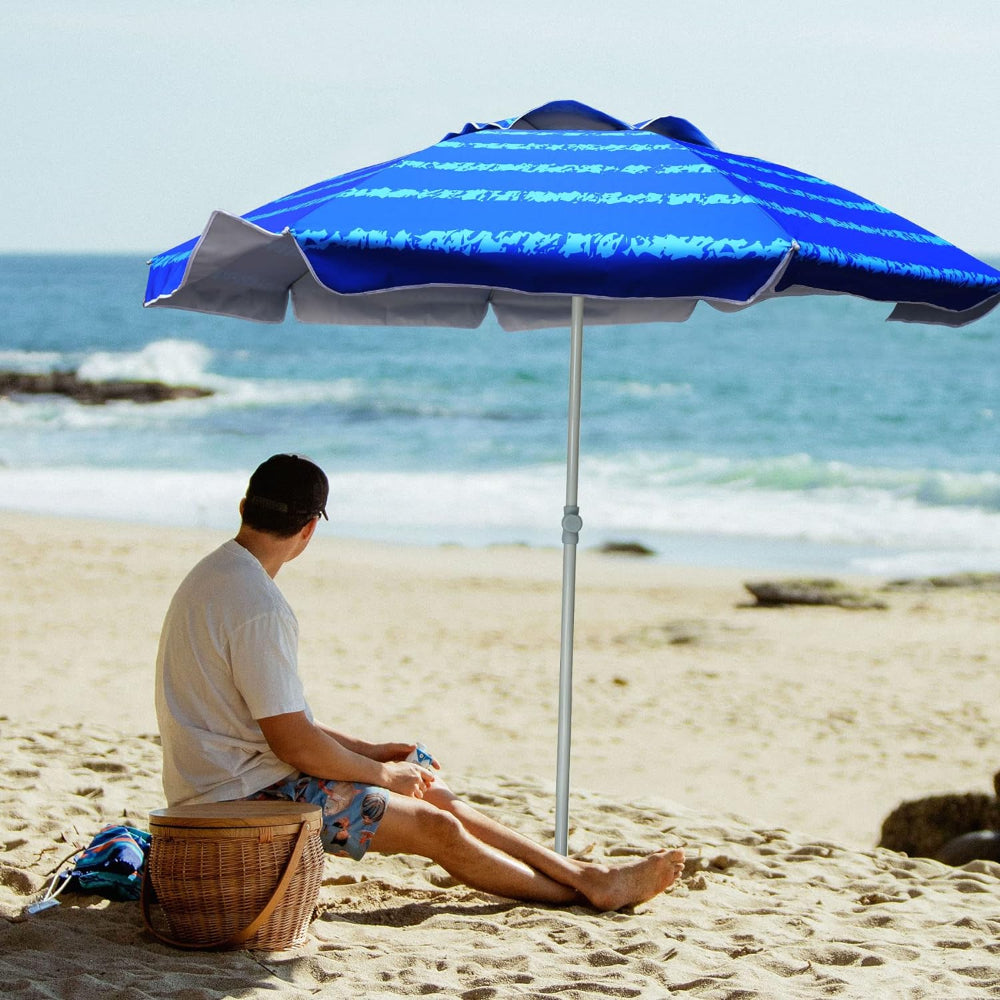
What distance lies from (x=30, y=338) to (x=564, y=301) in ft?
126

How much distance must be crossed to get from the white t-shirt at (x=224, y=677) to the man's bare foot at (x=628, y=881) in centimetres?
94

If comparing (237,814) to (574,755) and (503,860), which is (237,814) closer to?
(503,860)

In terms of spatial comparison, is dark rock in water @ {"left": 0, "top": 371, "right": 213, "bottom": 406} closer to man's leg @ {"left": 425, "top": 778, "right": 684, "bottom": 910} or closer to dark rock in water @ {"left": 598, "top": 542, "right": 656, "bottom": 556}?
dark rock in water @ {"left": 598, "top": 542, "right": 656, "bottom": 556}

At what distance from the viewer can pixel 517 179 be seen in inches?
115

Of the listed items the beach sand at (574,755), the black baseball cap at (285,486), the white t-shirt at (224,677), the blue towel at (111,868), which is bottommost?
the beach sand at (574,755)

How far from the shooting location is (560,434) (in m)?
22.6

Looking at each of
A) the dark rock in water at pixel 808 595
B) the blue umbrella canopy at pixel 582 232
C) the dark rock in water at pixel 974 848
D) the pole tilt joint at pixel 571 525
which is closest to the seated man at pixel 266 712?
the blue umbrella canopy at pixel 582 232

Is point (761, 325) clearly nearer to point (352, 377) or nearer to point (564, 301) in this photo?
point (352, 377)

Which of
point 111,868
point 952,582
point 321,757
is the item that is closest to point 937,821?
point 321,757

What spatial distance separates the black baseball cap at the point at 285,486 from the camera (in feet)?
10.0

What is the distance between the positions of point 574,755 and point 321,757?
3.60 meters

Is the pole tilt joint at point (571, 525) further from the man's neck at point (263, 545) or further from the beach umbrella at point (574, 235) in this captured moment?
the man's neck at point (263, 545)

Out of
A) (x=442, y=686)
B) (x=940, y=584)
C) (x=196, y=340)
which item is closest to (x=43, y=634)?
(x=442, y=686)

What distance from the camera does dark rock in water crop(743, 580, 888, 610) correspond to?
10.2m
